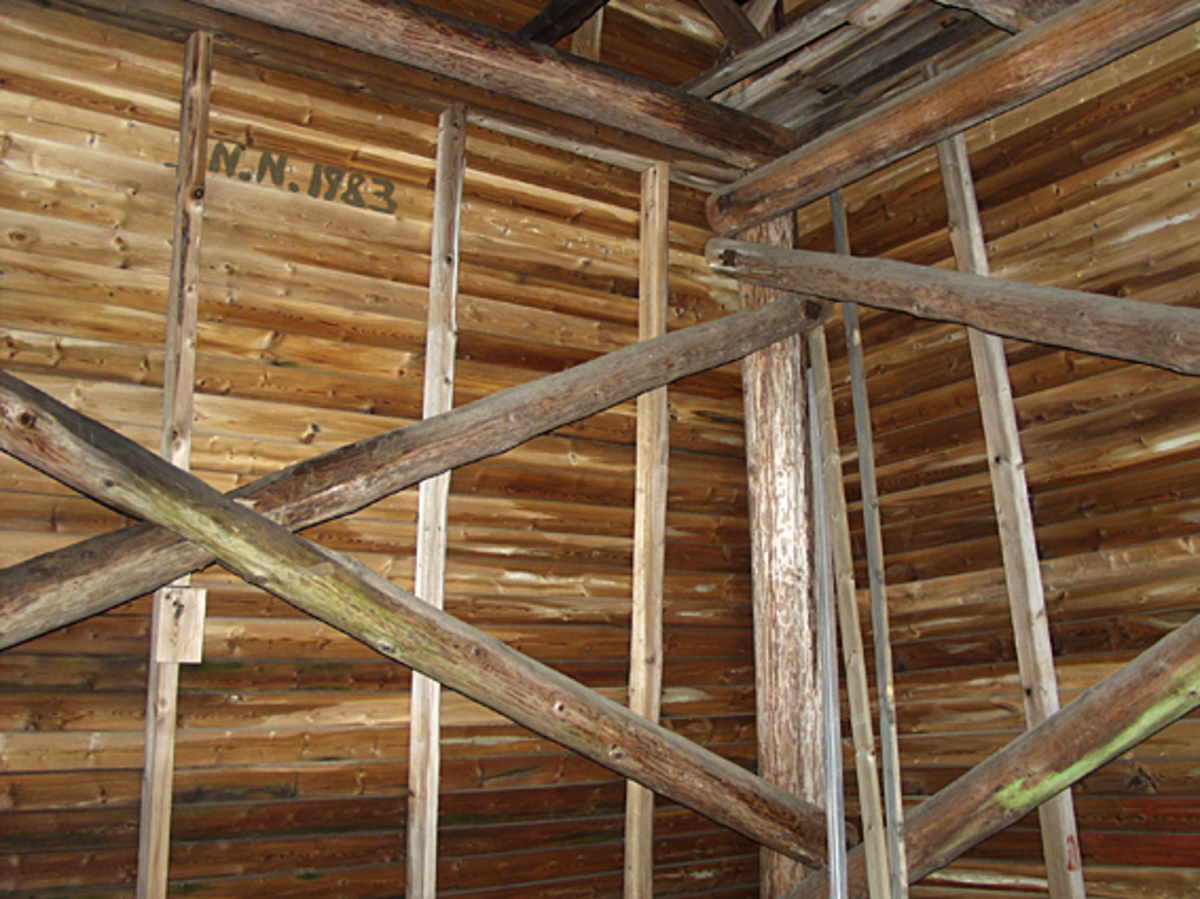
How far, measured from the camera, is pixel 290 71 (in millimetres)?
3965

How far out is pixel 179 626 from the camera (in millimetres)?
3512

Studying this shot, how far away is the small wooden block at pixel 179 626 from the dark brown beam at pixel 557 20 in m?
2.58

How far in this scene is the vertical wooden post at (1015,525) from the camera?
12.4 ft

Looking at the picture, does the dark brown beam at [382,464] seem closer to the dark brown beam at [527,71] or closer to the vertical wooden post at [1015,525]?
the vertical wooden post at [1015,525]

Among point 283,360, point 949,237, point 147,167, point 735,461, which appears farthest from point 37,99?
point 949,237

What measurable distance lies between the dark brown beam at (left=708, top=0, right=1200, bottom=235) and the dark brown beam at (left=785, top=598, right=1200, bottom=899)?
191 centimetres

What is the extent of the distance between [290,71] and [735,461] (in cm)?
273

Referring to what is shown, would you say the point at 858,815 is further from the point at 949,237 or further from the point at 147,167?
the point at 147,167

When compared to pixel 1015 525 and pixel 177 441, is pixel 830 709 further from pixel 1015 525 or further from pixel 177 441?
pixel 177 441

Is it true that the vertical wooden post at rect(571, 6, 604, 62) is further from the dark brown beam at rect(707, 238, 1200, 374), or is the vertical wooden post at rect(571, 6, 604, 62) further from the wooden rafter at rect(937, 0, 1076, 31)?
the wooden rafter at rect(937, 0, 1076, 31)

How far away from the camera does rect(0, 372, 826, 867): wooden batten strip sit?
2658 millimetres

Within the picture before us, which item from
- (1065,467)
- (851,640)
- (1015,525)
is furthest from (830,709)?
(1065,467)

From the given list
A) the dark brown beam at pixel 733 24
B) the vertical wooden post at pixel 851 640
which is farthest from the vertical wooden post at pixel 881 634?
the dark brown beam at pixel 733 24

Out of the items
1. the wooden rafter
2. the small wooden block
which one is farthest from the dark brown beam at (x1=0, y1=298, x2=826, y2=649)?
the wooden rafter
